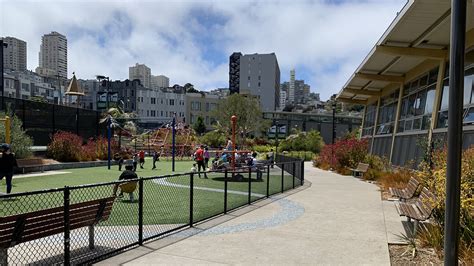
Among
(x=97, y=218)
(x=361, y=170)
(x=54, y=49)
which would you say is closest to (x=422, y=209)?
(x=97, y=218)

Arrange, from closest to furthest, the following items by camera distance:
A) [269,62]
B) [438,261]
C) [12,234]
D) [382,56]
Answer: [12,234] → [438,261] → [382,56] → [269,62]

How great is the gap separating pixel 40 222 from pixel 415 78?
823 inches

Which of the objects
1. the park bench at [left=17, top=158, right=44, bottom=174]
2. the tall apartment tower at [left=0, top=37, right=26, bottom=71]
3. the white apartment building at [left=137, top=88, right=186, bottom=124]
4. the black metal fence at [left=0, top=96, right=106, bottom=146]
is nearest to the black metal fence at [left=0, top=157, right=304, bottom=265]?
the park bench at [left=17, top=158, right=44, bottom=174]

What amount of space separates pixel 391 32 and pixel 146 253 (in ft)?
42.6

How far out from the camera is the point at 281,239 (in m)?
7.83

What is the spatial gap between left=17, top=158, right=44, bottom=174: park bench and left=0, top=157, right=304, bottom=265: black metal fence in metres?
9.13

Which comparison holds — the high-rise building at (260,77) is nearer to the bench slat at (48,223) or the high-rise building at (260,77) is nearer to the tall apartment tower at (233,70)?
the tall apartment tower at (233,70)

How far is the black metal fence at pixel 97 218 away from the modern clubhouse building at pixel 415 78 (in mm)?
7102

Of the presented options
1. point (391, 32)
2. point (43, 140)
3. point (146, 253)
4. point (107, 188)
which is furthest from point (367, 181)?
point (43, 140)

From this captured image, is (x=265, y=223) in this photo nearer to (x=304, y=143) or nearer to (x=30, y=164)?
(x=30, y=164)

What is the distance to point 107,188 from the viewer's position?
43.4 feet

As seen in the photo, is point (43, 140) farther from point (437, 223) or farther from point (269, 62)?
point (269, 62)

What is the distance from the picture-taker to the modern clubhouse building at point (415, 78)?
14.0 metres

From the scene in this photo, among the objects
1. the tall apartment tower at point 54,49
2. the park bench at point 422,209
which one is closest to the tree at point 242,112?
the park bench at point 422,209
